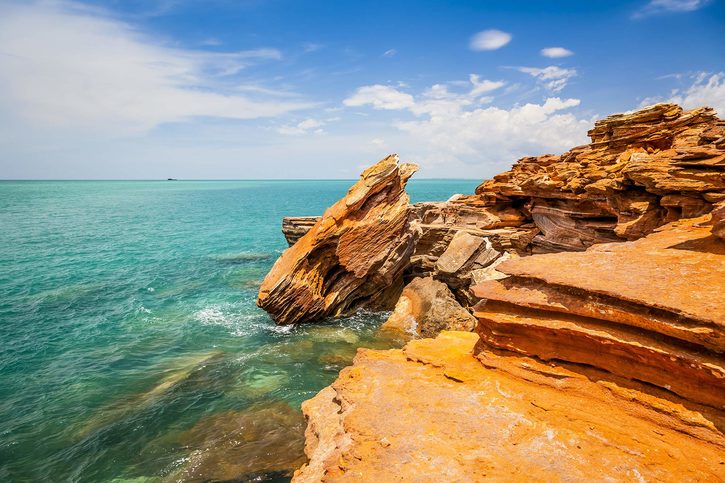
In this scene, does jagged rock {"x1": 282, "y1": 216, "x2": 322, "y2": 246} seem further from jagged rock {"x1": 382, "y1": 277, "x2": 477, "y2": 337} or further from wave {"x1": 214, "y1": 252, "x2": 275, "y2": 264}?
jagged rock {"x1": 382, "y1": 277, "x2": 477, "y2": 337}

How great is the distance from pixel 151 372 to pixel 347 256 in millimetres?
11664

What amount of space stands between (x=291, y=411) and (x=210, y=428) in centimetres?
289

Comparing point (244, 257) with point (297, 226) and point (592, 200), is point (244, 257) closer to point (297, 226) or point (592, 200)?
point (297, 226)

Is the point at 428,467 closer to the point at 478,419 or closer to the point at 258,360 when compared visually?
the point at 478,419

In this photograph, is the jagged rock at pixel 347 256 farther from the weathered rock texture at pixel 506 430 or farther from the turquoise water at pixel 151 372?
the weathered rock texture at pixel 506 430

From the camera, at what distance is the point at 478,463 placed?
20.4 ft

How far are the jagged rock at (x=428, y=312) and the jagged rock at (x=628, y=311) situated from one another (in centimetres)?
1021

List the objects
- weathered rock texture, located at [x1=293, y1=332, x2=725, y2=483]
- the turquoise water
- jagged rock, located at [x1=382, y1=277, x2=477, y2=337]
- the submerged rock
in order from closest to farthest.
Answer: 1. weathered rock texture, located at [x1=293, y1=332, x2=725, y2=483]
2. the submerged rock
3. the turquoise water
4. jagged rock, located at [x1=382, y1=277, x2=477, y2=337]

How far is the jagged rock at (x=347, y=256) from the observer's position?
2194 cm

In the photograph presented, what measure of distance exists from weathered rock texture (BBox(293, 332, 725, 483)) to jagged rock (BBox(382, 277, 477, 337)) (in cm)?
1043

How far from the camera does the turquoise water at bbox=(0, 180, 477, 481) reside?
12.0 meters

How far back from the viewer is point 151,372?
58.1 feet

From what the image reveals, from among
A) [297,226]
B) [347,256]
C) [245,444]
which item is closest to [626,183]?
[347,256]

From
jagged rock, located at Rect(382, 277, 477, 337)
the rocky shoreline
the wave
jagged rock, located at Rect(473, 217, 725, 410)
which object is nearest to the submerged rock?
the rocky shoreline
